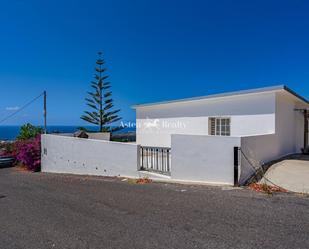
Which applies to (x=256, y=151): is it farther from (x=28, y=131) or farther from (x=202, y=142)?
(x=28, y=131)

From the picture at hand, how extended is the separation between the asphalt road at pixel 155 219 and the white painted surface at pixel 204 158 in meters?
0.52

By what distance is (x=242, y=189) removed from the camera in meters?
5.54

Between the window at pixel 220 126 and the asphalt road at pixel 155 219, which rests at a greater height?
the window at pixel 220 126

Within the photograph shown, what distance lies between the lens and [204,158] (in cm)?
620

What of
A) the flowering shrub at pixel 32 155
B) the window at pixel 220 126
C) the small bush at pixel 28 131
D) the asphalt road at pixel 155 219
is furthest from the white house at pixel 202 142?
the small bush at pixel 28 131

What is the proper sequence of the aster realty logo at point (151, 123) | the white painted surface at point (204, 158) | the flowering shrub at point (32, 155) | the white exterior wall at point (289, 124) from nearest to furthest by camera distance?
the white painted surface at point (204, 158), the white exterior wall at point (289, 124), the aster realty logo at point (151, 123), the flowering shrub at point (32, 155)

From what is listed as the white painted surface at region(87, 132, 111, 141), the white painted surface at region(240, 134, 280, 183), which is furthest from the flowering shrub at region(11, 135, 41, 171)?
the white painted surface at region(240, 134, 280, 183)

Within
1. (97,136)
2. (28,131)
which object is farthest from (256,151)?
(28,131)

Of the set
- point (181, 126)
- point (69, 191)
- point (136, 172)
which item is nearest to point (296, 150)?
point (181, 126)

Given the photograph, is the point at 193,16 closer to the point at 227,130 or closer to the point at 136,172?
the point at 227,130

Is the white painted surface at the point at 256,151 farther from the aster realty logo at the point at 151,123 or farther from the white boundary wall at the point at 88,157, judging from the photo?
the aster realty logo at the point at 151,123

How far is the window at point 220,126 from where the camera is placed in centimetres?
937

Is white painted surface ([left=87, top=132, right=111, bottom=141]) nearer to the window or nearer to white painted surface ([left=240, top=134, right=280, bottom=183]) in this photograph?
the window

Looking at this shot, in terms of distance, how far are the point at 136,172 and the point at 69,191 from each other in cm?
220
